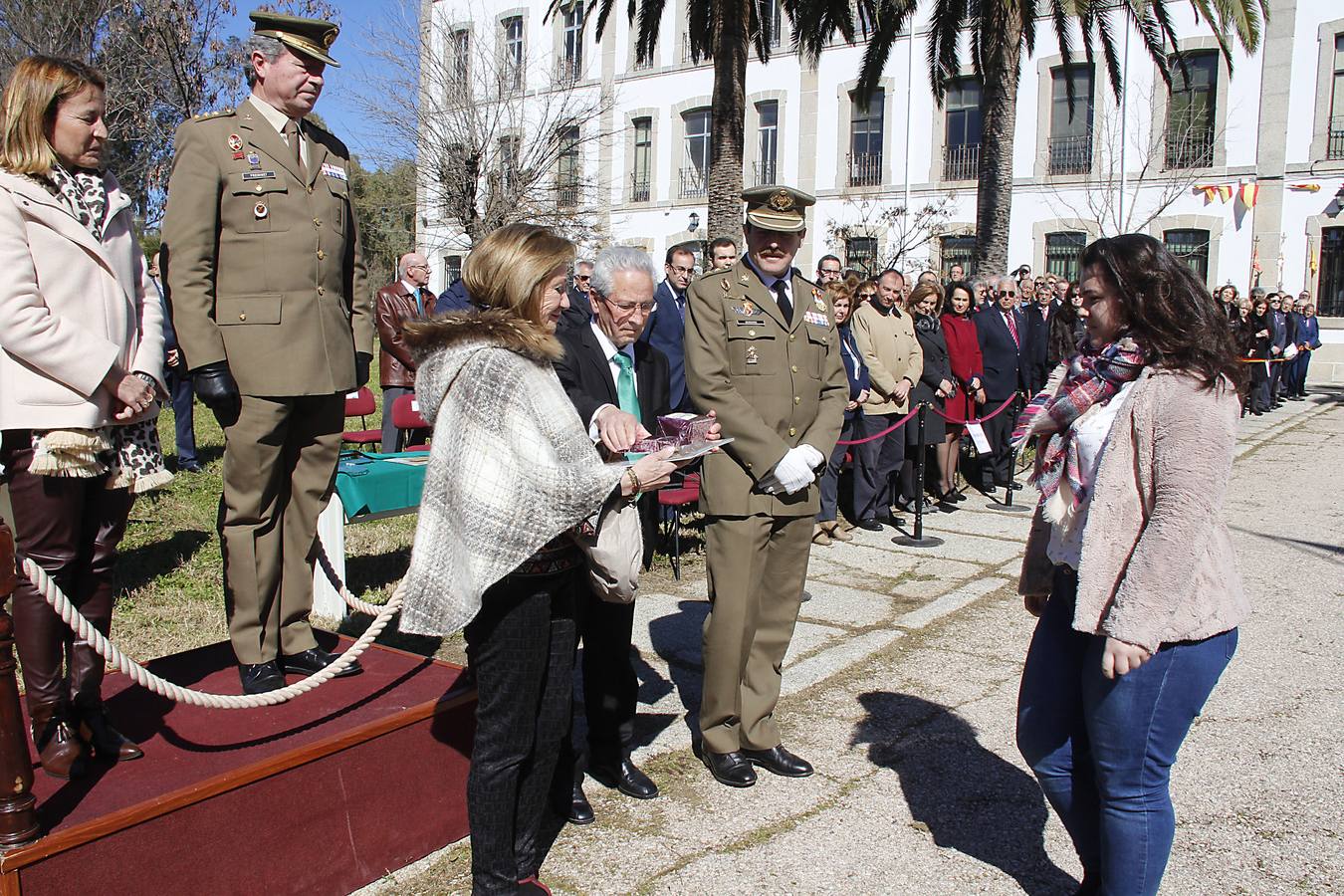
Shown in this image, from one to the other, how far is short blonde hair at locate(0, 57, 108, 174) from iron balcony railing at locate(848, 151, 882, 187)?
92.2ft

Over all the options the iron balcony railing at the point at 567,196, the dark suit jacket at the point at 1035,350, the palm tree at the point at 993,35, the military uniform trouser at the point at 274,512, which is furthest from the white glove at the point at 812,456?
the iron balcony railing at the point at 567,196

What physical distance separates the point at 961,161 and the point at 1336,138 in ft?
27.9

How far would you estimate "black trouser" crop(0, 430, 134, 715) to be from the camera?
9.76ft

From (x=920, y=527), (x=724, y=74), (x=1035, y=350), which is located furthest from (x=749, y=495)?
(x=724, y=74)

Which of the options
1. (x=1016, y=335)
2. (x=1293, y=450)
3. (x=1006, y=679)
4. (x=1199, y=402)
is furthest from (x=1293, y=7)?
(x=1199, y=402)

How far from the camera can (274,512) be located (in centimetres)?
365

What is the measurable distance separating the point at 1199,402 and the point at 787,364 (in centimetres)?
175

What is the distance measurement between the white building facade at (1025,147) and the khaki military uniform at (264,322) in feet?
60.3

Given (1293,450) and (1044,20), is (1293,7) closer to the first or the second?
(1044,20)

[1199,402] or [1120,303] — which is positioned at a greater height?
[1120,303]

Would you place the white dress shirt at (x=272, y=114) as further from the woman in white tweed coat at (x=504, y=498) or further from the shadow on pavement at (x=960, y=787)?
the shadow on pavement at (x=960, y=787)

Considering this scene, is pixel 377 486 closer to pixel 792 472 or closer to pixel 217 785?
pixel 792 472

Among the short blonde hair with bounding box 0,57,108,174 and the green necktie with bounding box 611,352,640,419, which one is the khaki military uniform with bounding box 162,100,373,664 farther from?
the green necktie with bounding box 611,352,640,419

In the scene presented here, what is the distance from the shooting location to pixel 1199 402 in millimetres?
2514
